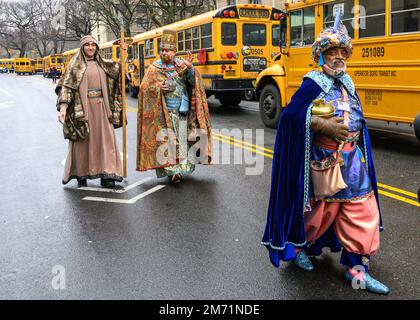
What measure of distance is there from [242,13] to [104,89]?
9532 mm

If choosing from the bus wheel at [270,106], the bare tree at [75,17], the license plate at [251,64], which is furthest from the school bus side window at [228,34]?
the bare tree at [75,17]

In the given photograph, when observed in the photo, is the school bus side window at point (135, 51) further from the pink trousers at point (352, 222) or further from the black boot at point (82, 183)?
the pink trousers at point (352, 222)

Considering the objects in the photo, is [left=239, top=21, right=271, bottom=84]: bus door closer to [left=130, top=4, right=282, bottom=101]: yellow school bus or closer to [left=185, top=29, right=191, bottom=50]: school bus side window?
[left=130, top=4, right=282, bottom=101]: yellow school bus

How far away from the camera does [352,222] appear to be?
342cm

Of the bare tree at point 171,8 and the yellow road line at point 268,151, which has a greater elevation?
the bare tree at point 171,8

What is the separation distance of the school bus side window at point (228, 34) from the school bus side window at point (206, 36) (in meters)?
0.46

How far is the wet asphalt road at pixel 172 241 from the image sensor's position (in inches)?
142

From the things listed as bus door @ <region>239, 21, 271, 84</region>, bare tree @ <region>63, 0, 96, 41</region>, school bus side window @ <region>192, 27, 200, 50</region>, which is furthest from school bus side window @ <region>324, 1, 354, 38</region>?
bare tree @ <region>63, 0, 96, 41</region>

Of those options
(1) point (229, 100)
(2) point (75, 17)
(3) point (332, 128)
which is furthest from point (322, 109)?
(2) point (75, 17)

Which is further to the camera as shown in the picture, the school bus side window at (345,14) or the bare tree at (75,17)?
→ the bare tree at (75,17)

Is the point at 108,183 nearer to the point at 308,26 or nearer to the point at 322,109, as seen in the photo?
the point at 322,109

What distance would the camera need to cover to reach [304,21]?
10.1 meters

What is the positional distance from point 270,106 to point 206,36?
15.1 ft

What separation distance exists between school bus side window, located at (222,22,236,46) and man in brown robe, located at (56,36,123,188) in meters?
8.61
